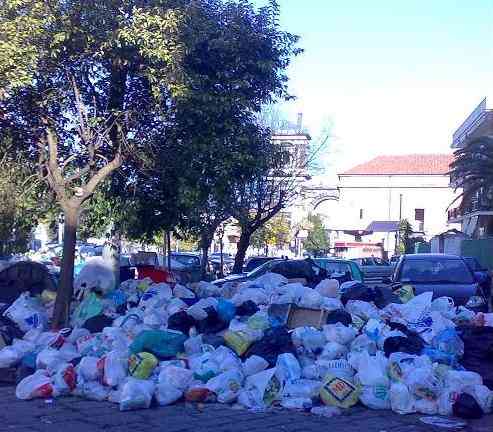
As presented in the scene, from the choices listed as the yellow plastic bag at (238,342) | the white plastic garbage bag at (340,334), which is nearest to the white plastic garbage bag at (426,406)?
the white plastic garbage bag at (340,334)

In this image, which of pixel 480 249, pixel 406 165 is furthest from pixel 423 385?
pixel 406 165

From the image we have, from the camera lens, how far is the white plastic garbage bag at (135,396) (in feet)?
26.6

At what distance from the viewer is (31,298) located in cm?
1284

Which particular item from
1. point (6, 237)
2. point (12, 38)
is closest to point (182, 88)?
point (12, 38)

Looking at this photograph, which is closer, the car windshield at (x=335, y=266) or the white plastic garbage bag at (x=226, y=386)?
the white plastic garbage bag at (x=226, y=386)

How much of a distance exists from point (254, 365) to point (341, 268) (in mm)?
9213

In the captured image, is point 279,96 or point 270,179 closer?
point 279,96

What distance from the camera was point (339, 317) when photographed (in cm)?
1036

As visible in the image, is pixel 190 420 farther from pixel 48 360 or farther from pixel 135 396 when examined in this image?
pixel 48 360

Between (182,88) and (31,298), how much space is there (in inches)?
171

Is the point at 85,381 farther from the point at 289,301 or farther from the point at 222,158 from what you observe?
the point at 222,158

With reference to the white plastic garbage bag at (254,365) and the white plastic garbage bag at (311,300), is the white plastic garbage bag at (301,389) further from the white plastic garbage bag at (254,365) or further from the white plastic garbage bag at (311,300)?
the white plastic garbage bag at (311,300)

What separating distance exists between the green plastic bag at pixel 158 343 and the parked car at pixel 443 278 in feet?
17.3

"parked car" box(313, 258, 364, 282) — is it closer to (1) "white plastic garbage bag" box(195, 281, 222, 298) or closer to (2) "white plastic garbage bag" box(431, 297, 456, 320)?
(1) "white plastic garbage bag" box(195, 281, 222, 298)
